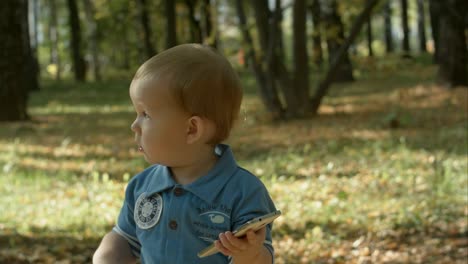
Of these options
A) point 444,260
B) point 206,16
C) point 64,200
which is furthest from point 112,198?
point 206,16

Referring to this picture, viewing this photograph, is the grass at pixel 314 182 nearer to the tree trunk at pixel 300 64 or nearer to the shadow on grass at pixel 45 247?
the shadow on grass at pixel 45 247

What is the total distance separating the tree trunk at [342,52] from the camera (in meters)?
13.1

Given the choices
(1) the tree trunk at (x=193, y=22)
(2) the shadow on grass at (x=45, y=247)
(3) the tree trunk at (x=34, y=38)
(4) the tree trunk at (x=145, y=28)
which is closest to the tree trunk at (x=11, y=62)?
(2) the shadow on grass at (x=45, y=247)

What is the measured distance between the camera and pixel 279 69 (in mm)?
13766

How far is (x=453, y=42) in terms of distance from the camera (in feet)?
51.3

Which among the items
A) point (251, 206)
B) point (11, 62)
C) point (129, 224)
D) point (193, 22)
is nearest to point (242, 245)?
point (251, 206)

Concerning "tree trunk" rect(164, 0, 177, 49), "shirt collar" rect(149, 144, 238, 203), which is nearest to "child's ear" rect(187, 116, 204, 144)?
"shirt collar" rect(149, 144, 238, 203)

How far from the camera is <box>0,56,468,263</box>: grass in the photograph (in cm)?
569

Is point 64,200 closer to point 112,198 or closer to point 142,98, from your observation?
point 112,198

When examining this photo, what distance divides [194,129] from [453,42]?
14205 millimetres

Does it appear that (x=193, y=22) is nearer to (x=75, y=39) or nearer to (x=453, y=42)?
(x=75, y=39)

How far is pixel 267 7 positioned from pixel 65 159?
17.3ft

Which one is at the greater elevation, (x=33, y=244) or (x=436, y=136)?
(x=33, y=244)

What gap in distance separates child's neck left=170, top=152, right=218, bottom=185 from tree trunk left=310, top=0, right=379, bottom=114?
1080 cm
